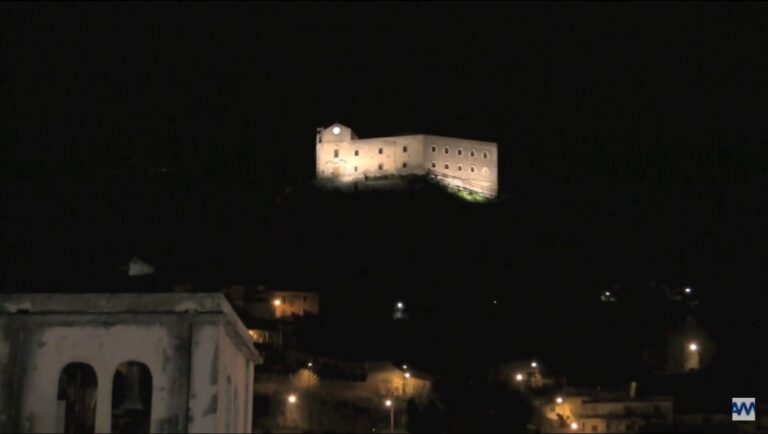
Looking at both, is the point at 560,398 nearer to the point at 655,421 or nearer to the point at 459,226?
the point at 655,421

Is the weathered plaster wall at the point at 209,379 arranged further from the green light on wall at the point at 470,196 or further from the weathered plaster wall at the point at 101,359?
the green light on wall at the point at 470,196

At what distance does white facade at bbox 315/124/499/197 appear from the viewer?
82.4m

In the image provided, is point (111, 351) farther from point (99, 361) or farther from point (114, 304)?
point (114, 304)

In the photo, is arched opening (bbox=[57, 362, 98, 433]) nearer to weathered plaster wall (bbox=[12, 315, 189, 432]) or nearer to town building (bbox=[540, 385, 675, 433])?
weathered plaster wall (bbox=[12, 315, 189, 432])

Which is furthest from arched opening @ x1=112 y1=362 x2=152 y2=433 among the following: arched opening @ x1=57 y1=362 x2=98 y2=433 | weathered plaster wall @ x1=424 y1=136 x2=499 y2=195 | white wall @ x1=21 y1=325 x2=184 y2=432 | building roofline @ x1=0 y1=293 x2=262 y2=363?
weathered plaster wall @ x1=424 y1=136 x2=499 y2=195

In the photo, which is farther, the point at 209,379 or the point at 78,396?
the point at 78,396

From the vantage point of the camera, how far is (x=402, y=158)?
82625mm

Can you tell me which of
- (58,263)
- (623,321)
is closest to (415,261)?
(623,321)

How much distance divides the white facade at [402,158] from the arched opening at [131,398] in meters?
67.9

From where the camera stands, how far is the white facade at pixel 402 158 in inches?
3243

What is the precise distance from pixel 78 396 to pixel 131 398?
86 centimetres

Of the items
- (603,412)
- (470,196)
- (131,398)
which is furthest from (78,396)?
(470,196)

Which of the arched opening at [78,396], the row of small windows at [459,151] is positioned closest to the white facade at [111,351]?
the arched opening at [78,396]

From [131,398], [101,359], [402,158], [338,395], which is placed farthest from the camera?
[402,158]
